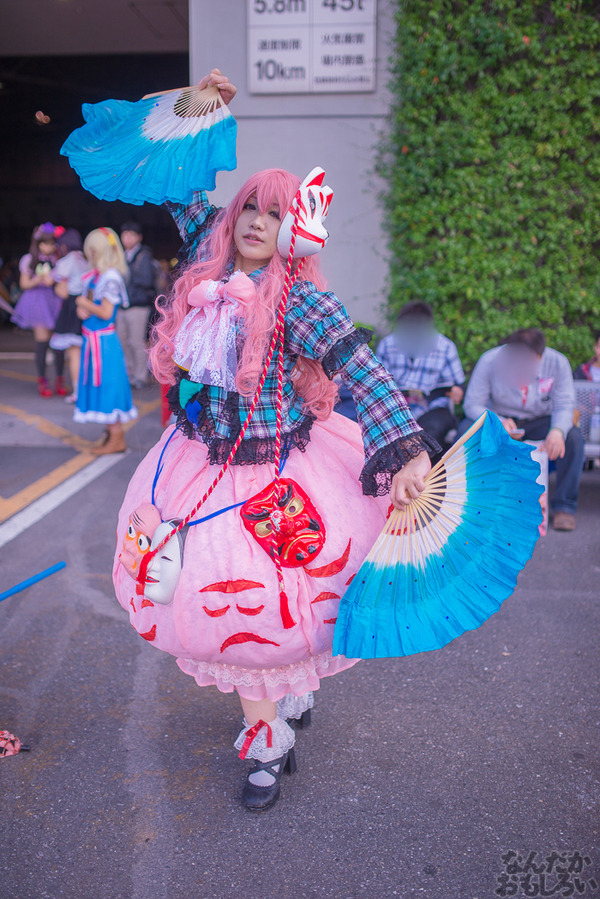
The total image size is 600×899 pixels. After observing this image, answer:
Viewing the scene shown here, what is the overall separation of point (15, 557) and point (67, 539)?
15.2 inches

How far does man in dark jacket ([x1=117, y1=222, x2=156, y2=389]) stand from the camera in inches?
358

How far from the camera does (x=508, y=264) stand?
22.5 feet

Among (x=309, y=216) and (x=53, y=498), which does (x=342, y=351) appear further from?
(x=53, y=498)

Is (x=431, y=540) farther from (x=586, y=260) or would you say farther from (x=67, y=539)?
(x=586, y=260)

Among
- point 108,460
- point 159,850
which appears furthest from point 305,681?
point 108,460

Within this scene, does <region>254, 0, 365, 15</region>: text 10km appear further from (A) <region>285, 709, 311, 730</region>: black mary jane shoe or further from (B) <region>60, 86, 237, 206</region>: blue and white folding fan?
(A) <region>285, 709, 311, 730</region>: black mary jane shoe

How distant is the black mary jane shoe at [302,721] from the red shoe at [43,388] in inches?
279

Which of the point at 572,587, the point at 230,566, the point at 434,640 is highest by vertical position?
the point at 230,566

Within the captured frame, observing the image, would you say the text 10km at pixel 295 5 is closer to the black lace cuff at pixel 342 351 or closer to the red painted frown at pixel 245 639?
the black lace cuff at pixel 342 351

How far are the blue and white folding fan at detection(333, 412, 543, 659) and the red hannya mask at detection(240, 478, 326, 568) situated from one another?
156 mm

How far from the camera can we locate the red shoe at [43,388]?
906 cm

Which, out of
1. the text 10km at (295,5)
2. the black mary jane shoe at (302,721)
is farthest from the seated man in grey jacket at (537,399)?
the text 10km at (295,5)

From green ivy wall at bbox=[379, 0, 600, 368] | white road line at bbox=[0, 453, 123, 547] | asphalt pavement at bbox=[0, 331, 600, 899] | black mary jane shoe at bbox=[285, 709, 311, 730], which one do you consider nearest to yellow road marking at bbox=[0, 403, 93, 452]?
white road line at bbox=[0, 453, 123, 547]

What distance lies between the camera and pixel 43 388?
9133mm
